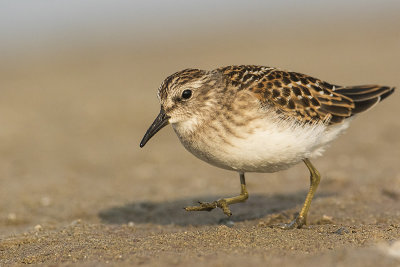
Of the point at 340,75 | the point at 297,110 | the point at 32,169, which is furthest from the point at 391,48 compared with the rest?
the point at 297,110

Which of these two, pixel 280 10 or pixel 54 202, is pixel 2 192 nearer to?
pixel 54 202

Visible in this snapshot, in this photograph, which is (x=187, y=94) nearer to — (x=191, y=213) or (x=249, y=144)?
(x=249, y=144)

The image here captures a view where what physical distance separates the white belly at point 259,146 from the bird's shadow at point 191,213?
156 cm

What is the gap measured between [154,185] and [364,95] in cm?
459

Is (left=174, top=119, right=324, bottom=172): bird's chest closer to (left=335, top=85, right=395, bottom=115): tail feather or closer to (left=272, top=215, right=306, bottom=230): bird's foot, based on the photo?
(left=272, top=215, right=306, bottom=230): bird's foot

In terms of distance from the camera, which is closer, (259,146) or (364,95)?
(259,146)

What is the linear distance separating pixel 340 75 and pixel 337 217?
13.1 meters

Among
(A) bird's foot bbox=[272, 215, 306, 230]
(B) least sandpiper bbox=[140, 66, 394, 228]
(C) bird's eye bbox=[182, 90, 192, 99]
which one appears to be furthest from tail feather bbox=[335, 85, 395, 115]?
(C) bird's eye bbox=[182, 90, 192, 99]

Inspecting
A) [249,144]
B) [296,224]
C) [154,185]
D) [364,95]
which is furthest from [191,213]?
[364,95]

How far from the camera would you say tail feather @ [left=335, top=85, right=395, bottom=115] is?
7619 millimetres

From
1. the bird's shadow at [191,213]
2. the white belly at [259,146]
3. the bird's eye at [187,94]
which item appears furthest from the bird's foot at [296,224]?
the bird's eye at [187,94]

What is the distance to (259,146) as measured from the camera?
634 centimetres

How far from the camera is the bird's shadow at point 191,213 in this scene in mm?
8195

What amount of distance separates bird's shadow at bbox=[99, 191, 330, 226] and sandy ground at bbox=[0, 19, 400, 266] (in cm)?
2
